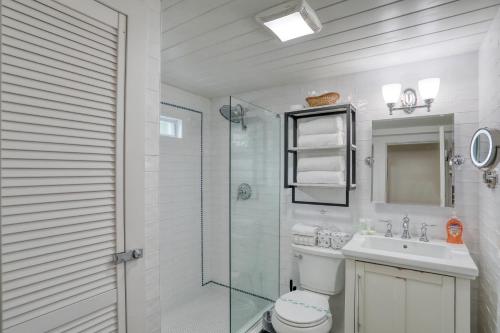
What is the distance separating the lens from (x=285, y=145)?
2527 millimetres

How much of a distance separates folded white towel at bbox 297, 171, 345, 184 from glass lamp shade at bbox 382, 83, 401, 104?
67 centimetres

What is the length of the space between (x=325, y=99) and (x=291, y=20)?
0.95 m

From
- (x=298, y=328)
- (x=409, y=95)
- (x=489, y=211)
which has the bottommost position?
(x=298, y=328)

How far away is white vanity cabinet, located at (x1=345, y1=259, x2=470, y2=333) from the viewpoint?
157 centimetres

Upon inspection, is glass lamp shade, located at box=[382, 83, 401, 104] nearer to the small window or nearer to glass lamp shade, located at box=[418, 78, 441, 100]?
glass lamp shade, located at box=[418, 78, 441, 100]

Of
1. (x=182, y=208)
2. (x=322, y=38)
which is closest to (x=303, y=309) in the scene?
(x=182, y=208)

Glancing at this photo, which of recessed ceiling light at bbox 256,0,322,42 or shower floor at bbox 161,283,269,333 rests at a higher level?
recessed ceiling light at bbox 256,0,322,42

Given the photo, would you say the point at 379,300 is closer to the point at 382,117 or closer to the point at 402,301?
the point at 402,301

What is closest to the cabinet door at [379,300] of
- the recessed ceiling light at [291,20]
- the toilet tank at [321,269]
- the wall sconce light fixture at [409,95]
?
the toilet tank at [321,269]

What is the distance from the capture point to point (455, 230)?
1.91 metres

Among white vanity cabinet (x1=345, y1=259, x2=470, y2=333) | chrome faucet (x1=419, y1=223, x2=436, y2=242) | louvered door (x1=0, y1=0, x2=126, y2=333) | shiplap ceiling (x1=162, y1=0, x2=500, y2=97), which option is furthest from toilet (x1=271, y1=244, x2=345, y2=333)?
shiplap ceiling (x1=162, y1=0, x2=500, y2=97)

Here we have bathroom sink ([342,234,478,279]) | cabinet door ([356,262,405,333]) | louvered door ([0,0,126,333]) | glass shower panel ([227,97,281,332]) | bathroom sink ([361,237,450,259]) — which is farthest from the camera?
glass shower panel ([227,97,281,332])

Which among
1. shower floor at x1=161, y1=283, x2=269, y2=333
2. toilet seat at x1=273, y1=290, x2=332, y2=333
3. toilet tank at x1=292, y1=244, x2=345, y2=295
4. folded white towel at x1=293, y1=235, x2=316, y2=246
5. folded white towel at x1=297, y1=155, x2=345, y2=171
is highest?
folded white towel at x1=297, y1=155, x2=345, y2=171

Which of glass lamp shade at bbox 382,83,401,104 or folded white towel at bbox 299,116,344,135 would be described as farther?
folded white towel at bbox 299,116,344,135
